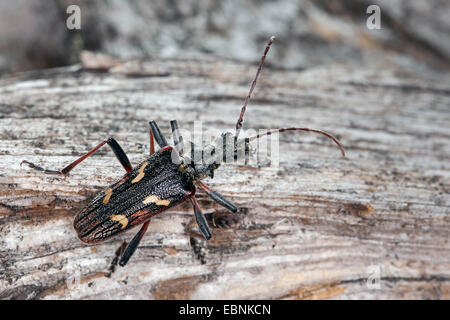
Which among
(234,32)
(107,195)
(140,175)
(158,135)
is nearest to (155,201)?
(140,175)

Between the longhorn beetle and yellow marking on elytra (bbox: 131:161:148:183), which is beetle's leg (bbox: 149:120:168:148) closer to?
the longhorn beetle

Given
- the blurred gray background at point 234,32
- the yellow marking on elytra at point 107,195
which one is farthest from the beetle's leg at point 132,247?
the blurred gray background at point 234,32

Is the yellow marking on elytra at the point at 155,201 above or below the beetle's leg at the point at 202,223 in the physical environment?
above

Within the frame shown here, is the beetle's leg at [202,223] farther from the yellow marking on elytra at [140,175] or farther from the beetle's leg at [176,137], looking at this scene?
the beetle's leg at [176,137]

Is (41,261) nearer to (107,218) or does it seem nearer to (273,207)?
(107,218)

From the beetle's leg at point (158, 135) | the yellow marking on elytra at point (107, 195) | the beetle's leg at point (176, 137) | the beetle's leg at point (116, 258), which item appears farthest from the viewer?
the beetle's leg at point (176, 137)

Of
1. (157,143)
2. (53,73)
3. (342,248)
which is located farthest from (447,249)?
(53,73)

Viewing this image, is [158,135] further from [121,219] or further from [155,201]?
[121,219]
